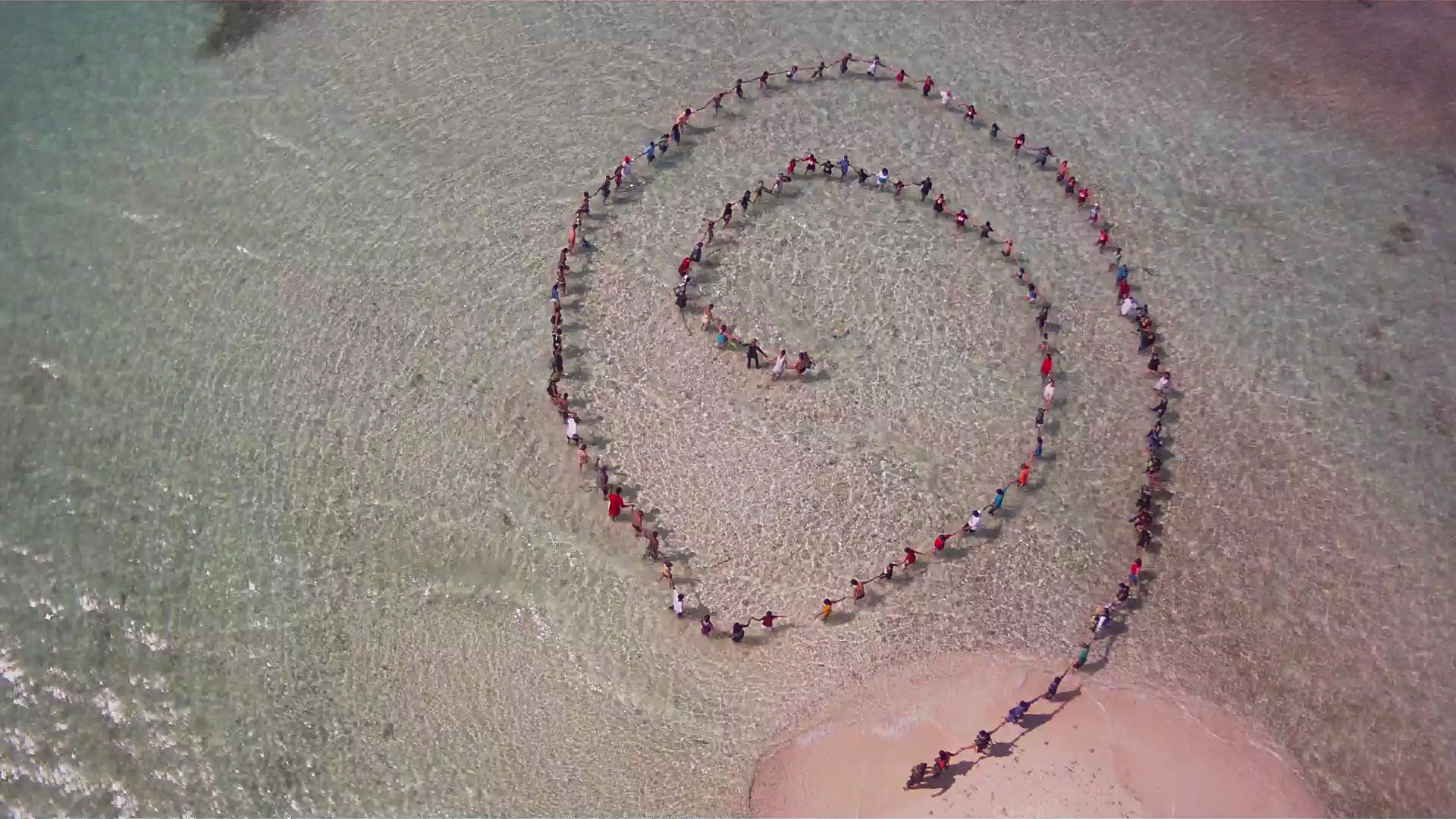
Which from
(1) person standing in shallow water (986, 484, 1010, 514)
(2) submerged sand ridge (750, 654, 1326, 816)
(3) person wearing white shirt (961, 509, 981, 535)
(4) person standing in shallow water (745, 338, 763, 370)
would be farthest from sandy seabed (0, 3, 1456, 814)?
(3) person wearing white shirt (961, 509, 981, 535)

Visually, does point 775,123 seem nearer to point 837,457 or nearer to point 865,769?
point 837,457

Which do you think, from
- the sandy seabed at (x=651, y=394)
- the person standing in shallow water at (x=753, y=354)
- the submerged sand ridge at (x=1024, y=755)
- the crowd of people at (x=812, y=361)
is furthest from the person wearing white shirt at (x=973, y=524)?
the person standing in shallow water at (x=753, y=354)

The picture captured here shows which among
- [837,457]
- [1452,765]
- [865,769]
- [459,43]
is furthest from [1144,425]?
[459,43]

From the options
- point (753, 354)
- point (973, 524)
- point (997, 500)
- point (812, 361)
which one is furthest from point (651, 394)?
point (997, 500)

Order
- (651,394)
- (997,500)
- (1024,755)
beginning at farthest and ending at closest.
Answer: (651,394), (997,500), (1024,755)

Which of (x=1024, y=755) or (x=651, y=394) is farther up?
(x=651, y=394)

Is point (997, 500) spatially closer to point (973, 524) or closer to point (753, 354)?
point (973, 524)
